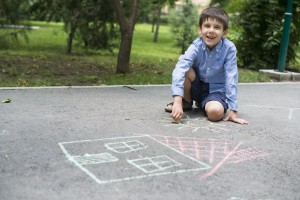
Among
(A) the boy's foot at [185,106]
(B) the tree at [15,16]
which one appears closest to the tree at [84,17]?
(B) the tree at [15,16]

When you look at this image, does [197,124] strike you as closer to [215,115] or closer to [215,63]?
[215,115]

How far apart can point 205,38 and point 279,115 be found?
1309 mm

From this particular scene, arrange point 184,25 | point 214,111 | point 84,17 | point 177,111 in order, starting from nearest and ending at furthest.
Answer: point 177,111 < point 214,111 < point 84,17 < point 184,25

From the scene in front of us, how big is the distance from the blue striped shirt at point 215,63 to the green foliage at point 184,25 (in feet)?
37.0

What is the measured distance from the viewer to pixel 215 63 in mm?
4316

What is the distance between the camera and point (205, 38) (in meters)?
4.23

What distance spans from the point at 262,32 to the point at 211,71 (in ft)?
19.2

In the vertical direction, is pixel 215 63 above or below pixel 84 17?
below

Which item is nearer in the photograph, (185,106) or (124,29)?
(185,106)

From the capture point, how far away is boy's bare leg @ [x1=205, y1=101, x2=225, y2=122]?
13.6 ft

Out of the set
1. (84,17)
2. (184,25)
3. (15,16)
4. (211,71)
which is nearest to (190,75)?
(211,71)

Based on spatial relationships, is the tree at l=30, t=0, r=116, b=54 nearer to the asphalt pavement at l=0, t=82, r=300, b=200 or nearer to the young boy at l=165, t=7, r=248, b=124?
the asphalt pavement at l=0, t=82, r=300, b=200

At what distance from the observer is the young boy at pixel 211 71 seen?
165 inches

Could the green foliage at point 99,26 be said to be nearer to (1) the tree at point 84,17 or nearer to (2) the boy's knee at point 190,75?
(1) the tree at point 84,17
